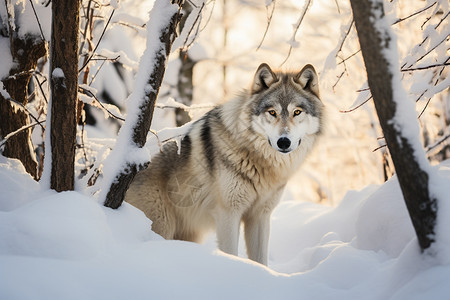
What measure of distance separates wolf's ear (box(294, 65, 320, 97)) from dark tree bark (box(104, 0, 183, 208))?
5.44ft

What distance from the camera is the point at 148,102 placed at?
2.29 m

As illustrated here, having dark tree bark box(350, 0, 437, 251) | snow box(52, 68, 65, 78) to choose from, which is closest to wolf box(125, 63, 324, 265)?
snow box(52, 68, 65, 78)

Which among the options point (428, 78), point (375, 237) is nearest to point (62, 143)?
point (375, 237)

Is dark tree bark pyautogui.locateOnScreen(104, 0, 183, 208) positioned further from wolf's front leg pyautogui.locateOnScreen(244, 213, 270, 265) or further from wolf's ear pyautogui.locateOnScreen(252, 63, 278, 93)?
wolf's front leg pyautogui.locateOnScreen(244, 213, 270, 265)

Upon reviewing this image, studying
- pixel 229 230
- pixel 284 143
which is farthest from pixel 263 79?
pixel 229 230

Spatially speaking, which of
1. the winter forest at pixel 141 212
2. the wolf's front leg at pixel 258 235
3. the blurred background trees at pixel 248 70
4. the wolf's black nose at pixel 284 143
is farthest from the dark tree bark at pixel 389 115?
the wolf's front leg at pixel 258 235

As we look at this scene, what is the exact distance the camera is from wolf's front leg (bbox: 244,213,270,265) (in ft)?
12.4

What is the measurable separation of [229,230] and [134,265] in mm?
1773

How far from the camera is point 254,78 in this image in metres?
3.69

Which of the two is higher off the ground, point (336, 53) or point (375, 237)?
point (336, 53)

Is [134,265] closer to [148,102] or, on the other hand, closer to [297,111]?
[148,102]

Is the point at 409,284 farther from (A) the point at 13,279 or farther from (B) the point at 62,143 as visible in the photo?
(B) the point at 62,143

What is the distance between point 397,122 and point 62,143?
65.3 inches

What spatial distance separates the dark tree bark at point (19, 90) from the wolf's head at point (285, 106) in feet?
5.67
